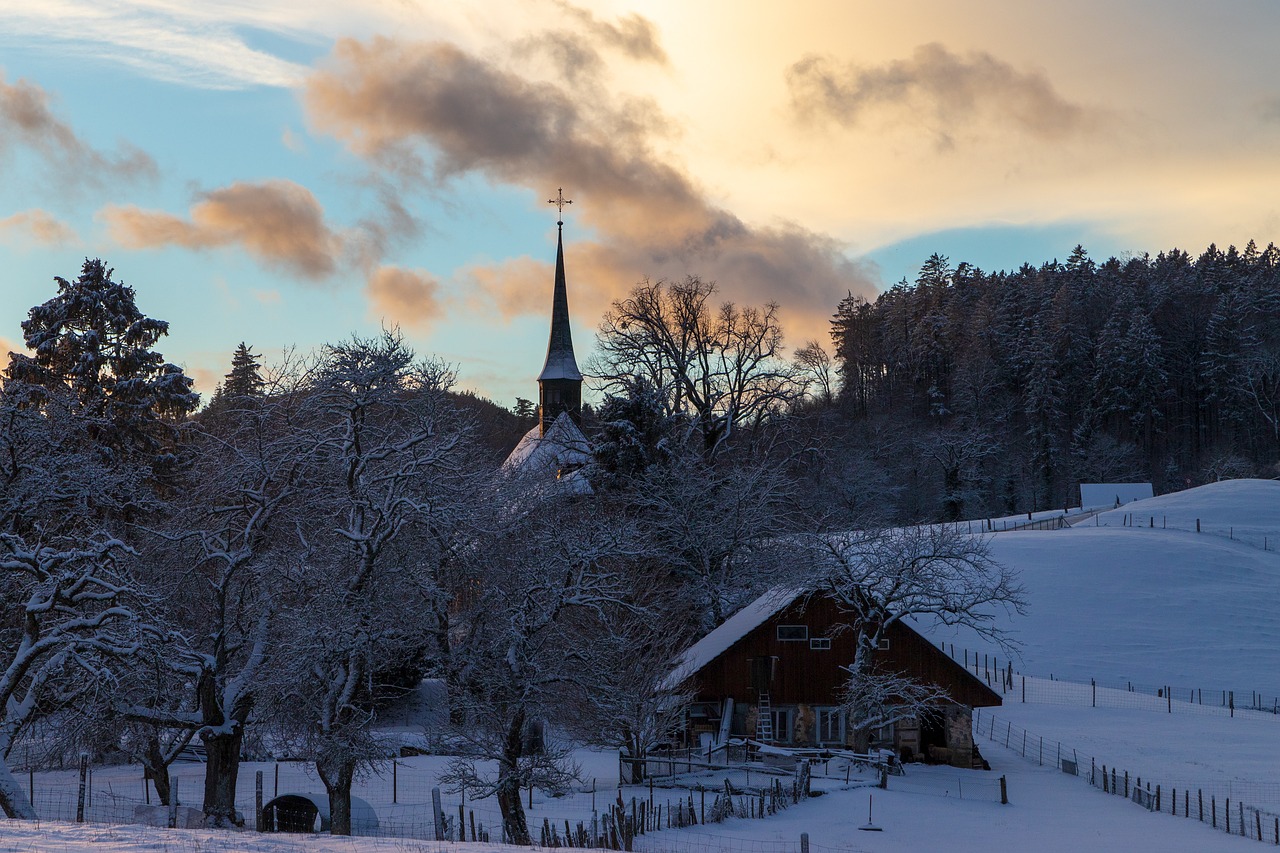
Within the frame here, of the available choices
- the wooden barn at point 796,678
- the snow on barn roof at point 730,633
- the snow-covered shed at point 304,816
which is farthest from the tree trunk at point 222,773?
the wooden barn at point 796,678

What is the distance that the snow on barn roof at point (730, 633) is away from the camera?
41.6m

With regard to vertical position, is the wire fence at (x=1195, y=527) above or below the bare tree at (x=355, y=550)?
above

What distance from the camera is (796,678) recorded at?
42.2m

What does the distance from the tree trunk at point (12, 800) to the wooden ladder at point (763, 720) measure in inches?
1024

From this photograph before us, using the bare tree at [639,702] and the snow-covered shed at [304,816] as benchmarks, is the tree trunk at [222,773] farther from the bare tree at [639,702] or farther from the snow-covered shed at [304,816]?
the bare tree at [639,702]

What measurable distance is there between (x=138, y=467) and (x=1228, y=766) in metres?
38.7

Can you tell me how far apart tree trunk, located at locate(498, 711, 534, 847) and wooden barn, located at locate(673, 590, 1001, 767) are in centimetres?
1737

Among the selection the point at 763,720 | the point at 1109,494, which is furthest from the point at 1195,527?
the point at 763,720

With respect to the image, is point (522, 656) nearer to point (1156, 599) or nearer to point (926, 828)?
point (926, 828)

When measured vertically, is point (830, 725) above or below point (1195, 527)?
below

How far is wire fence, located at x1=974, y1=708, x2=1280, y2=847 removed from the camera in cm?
3055

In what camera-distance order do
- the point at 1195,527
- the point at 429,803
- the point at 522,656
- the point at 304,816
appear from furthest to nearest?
the point at 1195,527, the point at 429,803, the point at 304,816, the point at 522,656

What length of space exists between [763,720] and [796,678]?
197 cm

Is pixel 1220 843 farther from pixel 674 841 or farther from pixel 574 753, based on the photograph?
pixel 574 753
